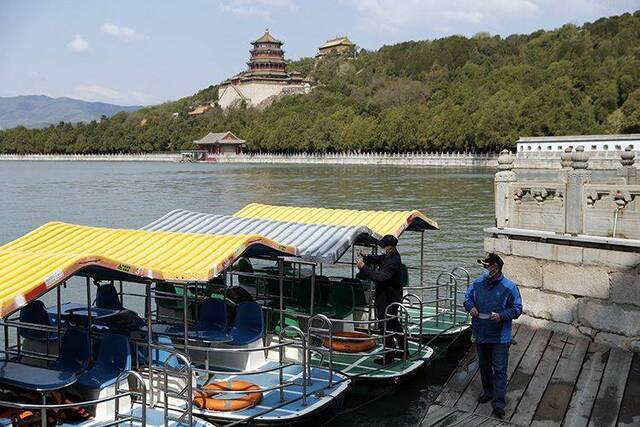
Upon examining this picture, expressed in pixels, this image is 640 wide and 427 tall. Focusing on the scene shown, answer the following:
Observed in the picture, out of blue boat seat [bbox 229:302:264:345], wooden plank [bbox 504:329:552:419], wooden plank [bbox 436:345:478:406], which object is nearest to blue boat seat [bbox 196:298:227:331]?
blue boat seat [bbox 229:302:264:345]

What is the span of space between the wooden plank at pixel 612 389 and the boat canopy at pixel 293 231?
3.57 m

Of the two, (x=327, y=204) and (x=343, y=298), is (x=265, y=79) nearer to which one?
(x=327, y=204)

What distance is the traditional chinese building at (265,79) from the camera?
151m

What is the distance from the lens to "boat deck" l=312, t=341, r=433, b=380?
375 inches

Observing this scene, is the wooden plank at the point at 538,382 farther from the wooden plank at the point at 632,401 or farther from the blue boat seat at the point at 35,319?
the blue boat seat at the point at 35,319

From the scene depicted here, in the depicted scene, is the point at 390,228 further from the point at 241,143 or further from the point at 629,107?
the point at 241,143

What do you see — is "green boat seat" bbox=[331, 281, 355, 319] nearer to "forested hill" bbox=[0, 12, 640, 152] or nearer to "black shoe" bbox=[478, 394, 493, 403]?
"black shoe" bbox=[478, 394, 493, 403]

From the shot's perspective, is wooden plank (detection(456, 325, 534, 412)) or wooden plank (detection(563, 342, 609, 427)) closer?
wooden plank (detection(563, 342, 609, 427))

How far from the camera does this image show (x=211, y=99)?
17688 cm

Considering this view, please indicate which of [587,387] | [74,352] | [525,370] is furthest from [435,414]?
[74,352]

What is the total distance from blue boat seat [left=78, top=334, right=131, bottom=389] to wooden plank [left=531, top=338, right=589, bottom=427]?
4215 millimetres

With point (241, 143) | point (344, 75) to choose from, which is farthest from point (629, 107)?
point (344, 75)

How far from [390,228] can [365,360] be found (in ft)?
7.31

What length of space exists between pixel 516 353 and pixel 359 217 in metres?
4.14
